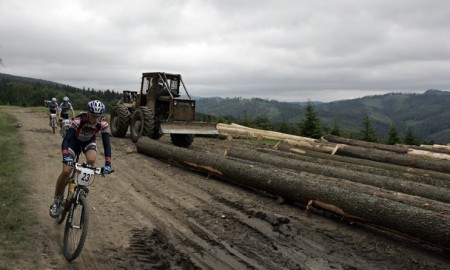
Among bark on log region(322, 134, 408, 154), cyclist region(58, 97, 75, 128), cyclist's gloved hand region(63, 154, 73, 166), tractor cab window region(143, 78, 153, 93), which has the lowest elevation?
bark on log region(322, 134, 408, 154)

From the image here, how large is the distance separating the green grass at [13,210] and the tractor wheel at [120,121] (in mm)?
6070

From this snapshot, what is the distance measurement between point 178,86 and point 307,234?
11.2 meters

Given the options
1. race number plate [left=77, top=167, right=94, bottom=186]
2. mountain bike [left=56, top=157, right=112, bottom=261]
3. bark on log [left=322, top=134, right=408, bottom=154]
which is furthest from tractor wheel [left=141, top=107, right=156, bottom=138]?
bark on log [left=322, top=134, right=408, bottom=154]

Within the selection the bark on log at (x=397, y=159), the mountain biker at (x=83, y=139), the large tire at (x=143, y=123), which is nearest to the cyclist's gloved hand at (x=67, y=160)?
the mountain biker at (x=83, y=139)

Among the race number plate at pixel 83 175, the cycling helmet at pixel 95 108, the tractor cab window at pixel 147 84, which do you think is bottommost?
the race number plate at pixel 83 175

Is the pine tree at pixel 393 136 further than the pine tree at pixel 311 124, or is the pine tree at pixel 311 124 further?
the pine tree at pixel 393 136

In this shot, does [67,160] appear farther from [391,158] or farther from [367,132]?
[367,132]

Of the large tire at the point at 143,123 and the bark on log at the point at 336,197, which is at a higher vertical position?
the large tire at the point at 143,123

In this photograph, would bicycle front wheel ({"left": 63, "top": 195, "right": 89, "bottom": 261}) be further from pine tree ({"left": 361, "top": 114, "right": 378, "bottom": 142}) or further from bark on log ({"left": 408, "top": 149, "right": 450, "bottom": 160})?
pine tree ({"left": 361, "top": 114, "right": 378, "bottom": 142})

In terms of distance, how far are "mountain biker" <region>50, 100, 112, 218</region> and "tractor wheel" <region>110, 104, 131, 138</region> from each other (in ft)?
37.0

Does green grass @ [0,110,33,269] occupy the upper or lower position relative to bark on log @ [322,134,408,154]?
lower

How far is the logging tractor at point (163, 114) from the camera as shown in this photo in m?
15.0

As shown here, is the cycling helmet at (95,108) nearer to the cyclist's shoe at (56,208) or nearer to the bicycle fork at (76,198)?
→ the bicycle fork at (76,198)

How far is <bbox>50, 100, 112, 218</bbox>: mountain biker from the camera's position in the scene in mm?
5684
